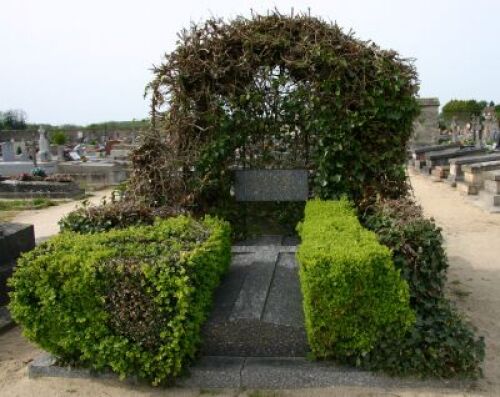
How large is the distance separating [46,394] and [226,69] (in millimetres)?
4005

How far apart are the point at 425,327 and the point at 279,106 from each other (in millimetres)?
3458

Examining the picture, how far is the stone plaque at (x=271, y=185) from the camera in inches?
255

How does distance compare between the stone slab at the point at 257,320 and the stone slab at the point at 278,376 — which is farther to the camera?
the stone slab at the point at 257,320

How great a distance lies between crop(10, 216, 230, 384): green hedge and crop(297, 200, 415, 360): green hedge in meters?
0.85

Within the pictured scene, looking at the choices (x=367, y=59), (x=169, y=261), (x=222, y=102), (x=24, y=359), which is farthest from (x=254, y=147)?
(x=24, y=359)

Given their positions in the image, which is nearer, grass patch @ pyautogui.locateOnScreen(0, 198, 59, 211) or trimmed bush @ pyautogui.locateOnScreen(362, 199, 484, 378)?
trimmed bush @ pyautogui.locateOnScreen(362, 199, 484, 378)

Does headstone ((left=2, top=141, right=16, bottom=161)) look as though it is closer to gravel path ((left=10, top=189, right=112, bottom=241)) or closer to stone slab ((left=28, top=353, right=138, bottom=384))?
gravel path ((left=10, top=189, right=112, bottom=241))

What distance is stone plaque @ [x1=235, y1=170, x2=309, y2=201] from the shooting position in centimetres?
646

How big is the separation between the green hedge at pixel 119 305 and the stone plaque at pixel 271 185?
9.09 feet

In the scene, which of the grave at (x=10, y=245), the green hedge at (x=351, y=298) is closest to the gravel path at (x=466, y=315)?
the green hedge at (x=351, y=298)

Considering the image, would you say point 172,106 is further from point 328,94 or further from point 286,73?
point 328,94

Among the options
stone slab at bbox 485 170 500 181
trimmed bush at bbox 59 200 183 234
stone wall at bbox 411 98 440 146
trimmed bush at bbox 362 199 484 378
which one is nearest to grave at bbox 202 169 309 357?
trimmed bush at bbox 362 199 484 378

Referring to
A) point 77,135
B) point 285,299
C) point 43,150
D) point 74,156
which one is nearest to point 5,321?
point 285,299

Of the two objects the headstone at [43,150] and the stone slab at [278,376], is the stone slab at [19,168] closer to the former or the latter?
the headstone at [43,150]
